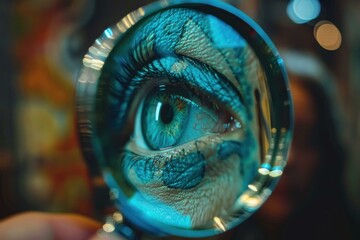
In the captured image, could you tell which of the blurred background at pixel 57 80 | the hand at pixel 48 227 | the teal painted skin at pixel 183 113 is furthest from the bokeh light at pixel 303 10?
the hand at pixel 48 227

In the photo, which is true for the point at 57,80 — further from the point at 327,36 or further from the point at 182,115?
the point at 327,36

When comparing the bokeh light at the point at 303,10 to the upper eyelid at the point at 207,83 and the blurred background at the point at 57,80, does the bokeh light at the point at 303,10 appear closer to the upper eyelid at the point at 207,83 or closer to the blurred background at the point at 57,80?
the blurred background at the point at 57,80

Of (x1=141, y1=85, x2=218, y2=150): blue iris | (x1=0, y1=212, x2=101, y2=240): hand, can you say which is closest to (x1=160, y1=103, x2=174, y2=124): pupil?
(x1=141, y1=85, x2=218, y2=150): blue iris

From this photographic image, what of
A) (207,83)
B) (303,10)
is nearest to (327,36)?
(303,10)

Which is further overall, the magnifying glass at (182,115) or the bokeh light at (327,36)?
the bokeh light at (327,36)

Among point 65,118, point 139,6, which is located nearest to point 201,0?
point 139,6

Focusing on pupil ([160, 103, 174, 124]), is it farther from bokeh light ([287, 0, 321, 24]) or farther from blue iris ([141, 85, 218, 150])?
bokeh light ([287, 0, 321, 24])

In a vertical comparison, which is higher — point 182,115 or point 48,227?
point 182,115
